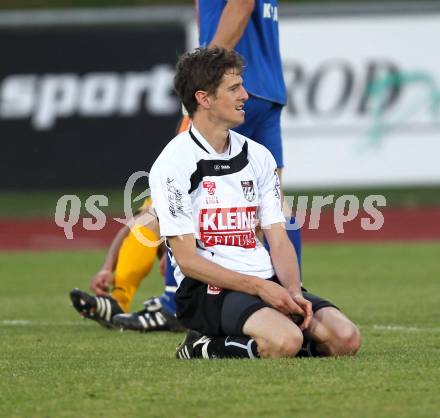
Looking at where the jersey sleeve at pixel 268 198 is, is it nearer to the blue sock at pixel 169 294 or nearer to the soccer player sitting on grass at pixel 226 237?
the soccer player sitting on grass at pixel 226 237

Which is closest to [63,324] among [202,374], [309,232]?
[202,374]

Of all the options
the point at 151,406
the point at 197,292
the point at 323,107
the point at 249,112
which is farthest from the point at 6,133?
the point at 151,406

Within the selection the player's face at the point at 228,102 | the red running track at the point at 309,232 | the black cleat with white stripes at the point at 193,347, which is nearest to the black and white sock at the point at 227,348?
the black cleat with white stripes at the point at 193,347

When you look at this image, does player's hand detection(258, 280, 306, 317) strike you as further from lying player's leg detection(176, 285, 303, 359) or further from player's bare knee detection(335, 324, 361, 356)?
player's bare knee detection(335, 324, 361, 356)

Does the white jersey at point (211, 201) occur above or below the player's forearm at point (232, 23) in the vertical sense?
below

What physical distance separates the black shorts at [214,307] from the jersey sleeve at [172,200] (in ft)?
0.88

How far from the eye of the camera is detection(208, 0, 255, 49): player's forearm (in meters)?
6.60

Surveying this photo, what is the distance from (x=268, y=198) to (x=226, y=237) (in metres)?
0.31

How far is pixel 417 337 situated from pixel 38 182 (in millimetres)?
11031

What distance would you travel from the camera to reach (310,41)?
17000 mm

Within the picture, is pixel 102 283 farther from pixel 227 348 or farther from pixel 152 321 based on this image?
pixel 227 348

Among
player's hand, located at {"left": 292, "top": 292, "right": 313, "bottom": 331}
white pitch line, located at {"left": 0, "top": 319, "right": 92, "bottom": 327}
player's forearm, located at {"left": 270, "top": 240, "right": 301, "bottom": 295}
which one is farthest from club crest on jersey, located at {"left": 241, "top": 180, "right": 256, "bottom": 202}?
white pitch line, located at {"left": 0, "top": 319, "right": 92, "bottom": 327}

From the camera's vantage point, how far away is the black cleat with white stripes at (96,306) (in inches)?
282

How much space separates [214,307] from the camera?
5570mm
